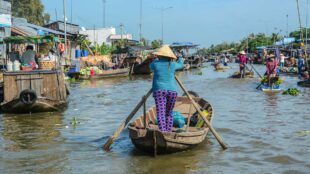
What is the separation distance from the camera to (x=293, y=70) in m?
29.1

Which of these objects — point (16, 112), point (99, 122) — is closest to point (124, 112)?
point (99, 122)

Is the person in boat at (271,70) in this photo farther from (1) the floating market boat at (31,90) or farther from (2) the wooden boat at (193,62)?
(2) the wooden boat at (193,62)

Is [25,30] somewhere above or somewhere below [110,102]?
above

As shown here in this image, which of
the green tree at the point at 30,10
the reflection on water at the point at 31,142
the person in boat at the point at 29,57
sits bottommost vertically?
the reflection on water at the point at 31,142

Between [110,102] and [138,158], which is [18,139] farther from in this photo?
[110,102]

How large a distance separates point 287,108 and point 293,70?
16.1 meters

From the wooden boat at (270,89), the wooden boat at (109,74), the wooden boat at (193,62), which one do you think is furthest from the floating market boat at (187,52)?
the wooden boat at (270,89)

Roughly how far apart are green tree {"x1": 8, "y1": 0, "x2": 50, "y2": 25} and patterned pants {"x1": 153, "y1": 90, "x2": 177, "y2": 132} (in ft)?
140

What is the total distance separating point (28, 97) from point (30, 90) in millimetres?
197

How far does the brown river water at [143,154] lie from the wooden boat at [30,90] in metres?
0.29

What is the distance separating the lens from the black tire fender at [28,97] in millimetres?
12070

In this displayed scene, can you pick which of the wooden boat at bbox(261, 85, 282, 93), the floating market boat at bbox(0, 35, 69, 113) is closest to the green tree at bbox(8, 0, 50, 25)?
the wooden boat at bbox(261, 85, 282, 93)

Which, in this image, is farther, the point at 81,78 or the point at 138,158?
the point at 81,78

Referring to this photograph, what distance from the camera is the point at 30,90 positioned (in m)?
12.1
